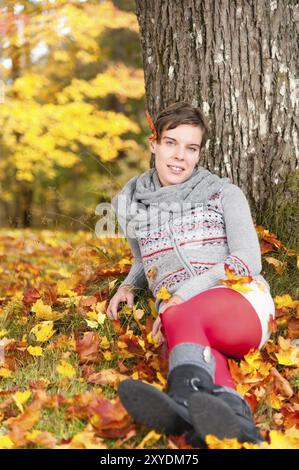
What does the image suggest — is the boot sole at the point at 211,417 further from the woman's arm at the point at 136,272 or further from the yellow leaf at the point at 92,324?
the woman's arm at the point at 136,272

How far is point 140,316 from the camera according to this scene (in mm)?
3035

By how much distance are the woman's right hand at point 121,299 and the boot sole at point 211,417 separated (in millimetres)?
1290

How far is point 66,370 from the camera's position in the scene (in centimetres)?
258

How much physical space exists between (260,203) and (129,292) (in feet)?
3.12

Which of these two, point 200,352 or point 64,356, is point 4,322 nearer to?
point 64,356

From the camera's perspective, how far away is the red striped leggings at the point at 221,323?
7.29ft

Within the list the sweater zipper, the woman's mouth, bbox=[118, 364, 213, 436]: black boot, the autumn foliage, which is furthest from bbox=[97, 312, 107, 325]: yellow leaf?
bbox=[118, 364, 213, 436]: black boot

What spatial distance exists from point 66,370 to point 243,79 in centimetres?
189

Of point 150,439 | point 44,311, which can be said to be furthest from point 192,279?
point 44,311

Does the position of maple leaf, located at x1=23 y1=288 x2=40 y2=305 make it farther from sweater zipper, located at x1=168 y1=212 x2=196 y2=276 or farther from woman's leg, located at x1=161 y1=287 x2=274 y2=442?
woman's leg, located at x1=161 y1=287 x2=274 y2=442

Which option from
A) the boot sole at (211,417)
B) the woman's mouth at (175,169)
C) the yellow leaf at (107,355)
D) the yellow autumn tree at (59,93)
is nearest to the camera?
the boot sole at (211,417)

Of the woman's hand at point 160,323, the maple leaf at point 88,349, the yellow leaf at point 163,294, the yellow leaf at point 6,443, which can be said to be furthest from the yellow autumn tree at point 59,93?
the yellow leaf at point 6,443

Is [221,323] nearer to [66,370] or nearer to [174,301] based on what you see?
[174,301]
